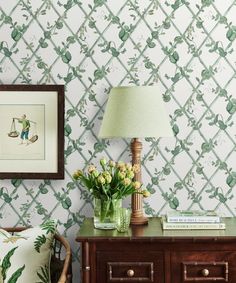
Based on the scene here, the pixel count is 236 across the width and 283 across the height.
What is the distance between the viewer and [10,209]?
353 centimetres

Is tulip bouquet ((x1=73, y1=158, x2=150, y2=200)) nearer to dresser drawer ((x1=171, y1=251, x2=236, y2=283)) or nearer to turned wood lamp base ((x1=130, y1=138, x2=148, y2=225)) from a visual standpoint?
turned wood lamp base ((x1=130, y1=138, x2=148, y2=225))

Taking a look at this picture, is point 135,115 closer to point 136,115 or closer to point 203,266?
point 136,115

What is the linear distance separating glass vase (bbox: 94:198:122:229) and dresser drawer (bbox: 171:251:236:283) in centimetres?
36

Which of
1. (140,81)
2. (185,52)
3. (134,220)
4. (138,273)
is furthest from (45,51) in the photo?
(138,273)

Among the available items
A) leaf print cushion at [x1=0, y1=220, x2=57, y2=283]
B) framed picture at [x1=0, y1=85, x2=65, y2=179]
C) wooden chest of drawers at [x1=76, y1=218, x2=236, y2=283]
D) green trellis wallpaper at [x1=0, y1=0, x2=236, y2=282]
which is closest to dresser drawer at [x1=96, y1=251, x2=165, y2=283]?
wooden chest of drawers at [x1=76, y1=218, x2=236, y2=283]

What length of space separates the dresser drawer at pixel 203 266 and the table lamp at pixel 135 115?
608 millimetres

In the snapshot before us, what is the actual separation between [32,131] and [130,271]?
3.32 ft

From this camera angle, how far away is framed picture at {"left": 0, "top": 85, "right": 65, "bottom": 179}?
11.4 feet

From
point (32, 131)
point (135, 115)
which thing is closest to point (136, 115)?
point (135, 115)

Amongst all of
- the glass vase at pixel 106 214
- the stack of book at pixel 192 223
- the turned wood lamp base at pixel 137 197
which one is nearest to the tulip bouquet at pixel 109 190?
the glass vase at pixel 106 214

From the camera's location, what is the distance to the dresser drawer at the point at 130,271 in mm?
2961

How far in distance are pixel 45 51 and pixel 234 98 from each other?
1094mm

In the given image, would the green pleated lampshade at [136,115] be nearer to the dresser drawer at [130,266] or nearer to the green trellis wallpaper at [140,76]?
the green trellis wallpaper at [140,76]

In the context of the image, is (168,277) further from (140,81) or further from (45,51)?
(45,51)
